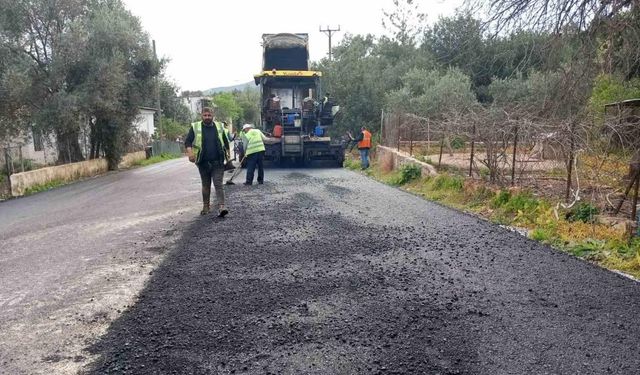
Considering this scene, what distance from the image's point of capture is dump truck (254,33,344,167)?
17.8 meters

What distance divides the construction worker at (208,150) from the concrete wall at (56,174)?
341 inches

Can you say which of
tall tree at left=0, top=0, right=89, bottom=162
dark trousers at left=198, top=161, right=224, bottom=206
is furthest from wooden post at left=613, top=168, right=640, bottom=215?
tall tree at left=0, top=0, right=89, bottom=162

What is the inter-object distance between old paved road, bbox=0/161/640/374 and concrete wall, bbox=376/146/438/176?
4803 millimetres

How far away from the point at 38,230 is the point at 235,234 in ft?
11.8

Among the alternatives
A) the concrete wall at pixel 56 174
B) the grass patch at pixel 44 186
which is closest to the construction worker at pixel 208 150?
the concrete wall at pixel 56 174

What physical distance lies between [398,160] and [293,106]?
18.7 ft

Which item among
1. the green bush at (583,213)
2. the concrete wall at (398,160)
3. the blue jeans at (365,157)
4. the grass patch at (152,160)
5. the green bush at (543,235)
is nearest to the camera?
the green bush at (543,235)

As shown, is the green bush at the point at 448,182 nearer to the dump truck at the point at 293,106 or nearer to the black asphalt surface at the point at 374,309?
the black asphalt surface at the point at 374,309

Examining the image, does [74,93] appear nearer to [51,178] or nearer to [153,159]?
[51,178]

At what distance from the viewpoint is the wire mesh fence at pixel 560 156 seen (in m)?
7.43

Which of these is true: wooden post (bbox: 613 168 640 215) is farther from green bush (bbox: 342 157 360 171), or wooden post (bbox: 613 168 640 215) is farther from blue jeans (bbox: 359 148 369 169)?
green bush (bbox: 342 157 360 171)

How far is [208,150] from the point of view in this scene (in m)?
8.16

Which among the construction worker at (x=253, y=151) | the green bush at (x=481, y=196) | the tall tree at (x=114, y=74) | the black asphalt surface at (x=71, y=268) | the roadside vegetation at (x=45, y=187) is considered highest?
the tall tree at (x=114, y=74)

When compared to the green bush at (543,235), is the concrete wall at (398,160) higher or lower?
higher
